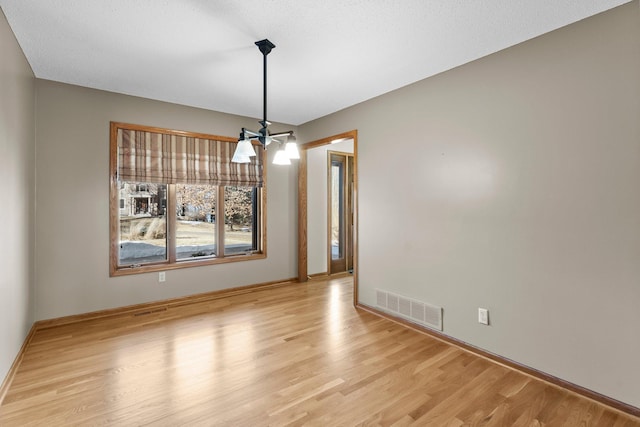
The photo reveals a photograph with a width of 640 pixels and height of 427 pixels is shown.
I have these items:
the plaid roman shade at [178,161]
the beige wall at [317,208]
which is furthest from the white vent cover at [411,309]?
the plaid roman shade at [178,161]

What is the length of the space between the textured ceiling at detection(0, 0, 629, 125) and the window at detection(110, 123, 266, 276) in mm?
791

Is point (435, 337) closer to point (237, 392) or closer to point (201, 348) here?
point (237, 392)

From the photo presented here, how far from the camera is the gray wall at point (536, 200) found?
2072 millimetres

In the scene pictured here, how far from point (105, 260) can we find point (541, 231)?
4349 mm

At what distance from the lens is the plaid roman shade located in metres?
3.82

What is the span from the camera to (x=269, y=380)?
2391mm

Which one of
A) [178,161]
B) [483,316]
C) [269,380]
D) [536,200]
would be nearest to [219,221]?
[178,161]

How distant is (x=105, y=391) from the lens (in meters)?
2.24

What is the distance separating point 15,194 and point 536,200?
4.11m

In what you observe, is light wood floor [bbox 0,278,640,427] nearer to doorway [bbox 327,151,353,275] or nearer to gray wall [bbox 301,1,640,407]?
gray wall [bbox 301,1,640,407]

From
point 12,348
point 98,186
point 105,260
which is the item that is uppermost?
point 98,186

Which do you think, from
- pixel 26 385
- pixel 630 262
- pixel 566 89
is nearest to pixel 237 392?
pixel 26 385

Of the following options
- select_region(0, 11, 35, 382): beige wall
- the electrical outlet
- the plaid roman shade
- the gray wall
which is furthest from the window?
the electrical outlet

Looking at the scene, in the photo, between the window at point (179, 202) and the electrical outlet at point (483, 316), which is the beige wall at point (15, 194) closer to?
the window at point (179, 202)
